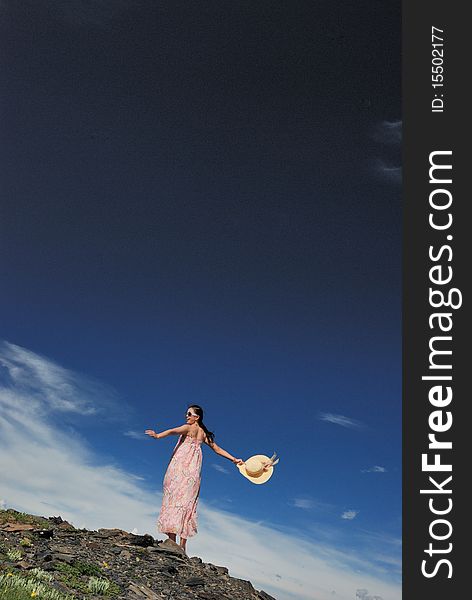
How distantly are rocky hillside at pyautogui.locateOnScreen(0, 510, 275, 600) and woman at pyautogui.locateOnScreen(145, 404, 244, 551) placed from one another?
0.56 m

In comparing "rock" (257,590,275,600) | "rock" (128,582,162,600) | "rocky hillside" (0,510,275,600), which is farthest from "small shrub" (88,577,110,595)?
"rock" (257,590,275,600)

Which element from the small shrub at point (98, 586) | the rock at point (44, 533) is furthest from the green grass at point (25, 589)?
the rock at point (44, 533)

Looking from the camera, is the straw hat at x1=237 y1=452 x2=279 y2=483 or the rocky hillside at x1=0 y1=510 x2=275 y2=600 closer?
the rocky hillside at x1=0 y1=510 x2=275 y2=600

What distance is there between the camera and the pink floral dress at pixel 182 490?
17125mm

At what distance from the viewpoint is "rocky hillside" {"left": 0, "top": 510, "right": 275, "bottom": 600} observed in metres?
11.7

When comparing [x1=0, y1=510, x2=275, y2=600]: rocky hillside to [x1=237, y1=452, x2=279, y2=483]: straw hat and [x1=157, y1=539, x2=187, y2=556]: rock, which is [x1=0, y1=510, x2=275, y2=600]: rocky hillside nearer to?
[x1=157, y1=539, x2=187, y2=556]: rock

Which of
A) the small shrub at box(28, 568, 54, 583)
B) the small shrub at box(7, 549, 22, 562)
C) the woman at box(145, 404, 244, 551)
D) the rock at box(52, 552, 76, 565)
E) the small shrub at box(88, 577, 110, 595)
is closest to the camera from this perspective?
the small shrub at box(28, 568, 54, 583)

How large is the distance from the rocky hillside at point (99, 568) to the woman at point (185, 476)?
1.82 feet

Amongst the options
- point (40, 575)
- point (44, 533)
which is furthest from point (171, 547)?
point (40, 575)

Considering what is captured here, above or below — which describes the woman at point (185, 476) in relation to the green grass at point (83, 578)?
above

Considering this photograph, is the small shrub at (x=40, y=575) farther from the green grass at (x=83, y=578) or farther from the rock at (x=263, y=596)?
the rock at (x=263, y=596)

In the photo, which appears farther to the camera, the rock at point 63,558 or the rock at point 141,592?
the rock at point 63,558

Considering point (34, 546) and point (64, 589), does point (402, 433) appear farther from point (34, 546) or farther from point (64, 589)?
point (34, 546)

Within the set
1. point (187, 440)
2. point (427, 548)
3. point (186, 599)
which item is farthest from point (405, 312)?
point (187, 440)
